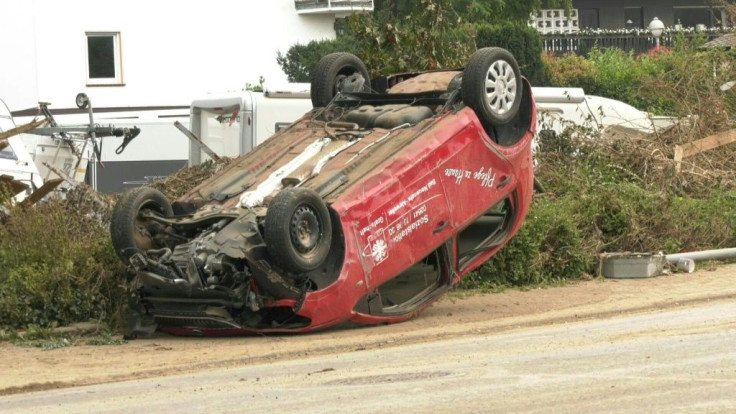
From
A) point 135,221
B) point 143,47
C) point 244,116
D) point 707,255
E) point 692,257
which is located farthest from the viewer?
point 143,47

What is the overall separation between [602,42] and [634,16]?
565 cm

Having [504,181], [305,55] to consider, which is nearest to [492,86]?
[504,181]

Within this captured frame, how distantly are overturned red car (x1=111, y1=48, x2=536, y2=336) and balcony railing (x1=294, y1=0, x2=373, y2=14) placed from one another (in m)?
20.1

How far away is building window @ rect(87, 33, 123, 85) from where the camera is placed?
3288 cm

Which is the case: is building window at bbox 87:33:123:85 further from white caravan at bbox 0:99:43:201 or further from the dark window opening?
white caravan at bbox 0:99:43:201

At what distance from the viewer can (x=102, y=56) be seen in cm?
3300

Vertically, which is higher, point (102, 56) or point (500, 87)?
point (102, 56)

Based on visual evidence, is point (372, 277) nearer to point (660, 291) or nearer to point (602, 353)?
point (602, 353)

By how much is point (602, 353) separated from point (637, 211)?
688 centimetres

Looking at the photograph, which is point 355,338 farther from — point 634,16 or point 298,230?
point 634,16

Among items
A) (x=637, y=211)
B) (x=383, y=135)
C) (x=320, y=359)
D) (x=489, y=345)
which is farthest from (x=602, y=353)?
(x=637, y=211)

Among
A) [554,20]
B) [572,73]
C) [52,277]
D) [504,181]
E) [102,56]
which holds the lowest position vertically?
[52,277]

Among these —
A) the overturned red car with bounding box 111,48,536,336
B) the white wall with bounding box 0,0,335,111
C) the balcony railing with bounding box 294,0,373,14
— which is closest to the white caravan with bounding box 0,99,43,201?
the overturned red car with bounding box 111,48,536,336

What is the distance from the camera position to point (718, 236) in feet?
56.9
